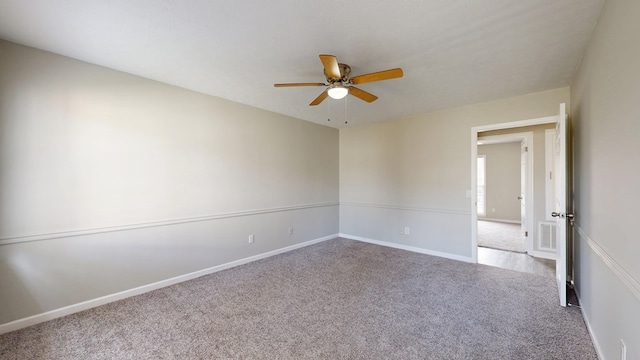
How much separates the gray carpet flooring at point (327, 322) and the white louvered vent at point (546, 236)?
1.25m

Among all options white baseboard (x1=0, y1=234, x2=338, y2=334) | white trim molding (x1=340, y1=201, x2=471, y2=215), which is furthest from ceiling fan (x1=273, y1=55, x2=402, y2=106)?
white baseboard (x1=0, y1=234, x2=338, y2=334)

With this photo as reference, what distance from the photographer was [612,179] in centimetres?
156

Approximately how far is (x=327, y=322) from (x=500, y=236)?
5.27 metres

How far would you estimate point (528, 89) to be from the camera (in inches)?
126

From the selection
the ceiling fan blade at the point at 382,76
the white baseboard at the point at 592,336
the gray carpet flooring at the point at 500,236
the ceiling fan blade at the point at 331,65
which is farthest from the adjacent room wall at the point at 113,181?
the gray carpet flooring at the point at 500,236

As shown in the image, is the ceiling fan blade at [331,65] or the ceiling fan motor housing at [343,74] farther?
the ceiling fan motor housing at [343,74]

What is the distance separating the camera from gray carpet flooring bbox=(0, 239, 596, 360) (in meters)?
1.89

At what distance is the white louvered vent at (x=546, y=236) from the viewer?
4.12m

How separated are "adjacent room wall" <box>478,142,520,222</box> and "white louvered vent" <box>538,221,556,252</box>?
3716mm

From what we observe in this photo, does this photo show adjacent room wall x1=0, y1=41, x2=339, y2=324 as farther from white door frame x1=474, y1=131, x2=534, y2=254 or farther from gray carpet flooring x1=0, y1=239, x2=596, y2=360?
white door frame x1=474, y1=131, x2=534, y2=254

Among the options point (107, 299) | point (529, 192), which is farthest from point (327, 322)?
point (529, 192)

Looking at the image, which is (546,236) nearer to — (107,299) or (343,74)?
(343,74)

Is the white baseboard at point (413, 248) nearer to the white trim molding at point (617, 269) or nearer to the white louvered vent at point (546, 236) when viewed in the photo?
the white louvered vent at point (546, 236)

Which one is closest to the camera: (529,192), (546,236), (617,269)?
(617,269)
